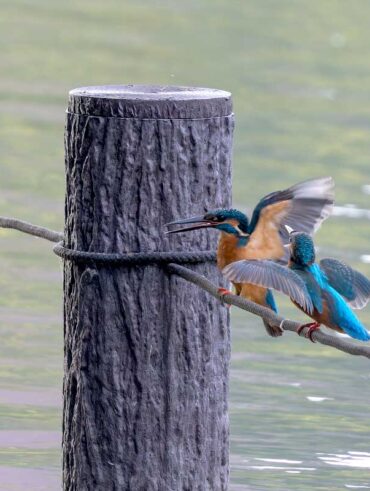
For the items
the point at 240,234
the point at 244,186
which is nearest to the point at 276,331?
the point at 240,234

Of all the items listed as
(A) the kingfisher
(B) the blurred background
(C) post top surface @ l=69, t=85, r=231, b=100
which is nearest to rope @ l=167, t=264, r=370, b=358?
(A) the kingfisher

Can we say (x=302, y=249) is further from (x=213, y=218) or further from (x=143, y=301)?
(x=143, y=301)

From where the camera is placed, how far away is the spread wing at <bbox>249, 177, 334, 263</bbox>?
3.89 metres

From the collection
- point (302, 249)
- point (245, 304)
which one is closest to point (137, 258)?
point (245, 304)

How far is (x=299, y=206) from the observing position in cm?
393

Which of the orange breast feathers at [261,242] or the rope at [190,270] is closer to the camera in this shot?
the rope at [190,270]

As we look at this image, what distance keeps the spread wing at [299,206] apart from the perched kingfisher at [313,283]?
0.13 ft

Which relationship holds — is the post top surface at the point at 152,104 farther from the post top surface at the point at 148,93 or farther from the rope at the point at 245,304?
the rope at the point at 245,304

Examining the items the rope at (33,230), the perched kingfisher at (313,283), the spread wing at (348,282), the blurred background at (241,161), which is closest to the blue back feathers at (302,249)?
the perched kingfisher at (313,283)

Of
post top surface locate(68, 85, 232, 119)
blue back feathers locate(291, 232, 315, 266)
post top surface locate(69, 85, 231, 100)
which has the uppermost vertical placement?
post top surface locate(69, 85, 231, 100)

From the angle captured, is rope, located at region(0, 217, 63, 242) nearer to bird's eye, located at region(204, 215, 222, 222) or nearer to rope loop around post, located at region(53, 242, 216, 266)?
rope loop around post, located at region(53, 242, 216, 266)

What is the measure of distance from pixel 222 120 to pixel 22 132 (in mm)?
8234

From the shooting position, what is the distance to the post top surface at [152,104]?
12.0 ft

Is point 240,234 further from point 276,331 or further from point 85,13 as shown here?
point 85,13
